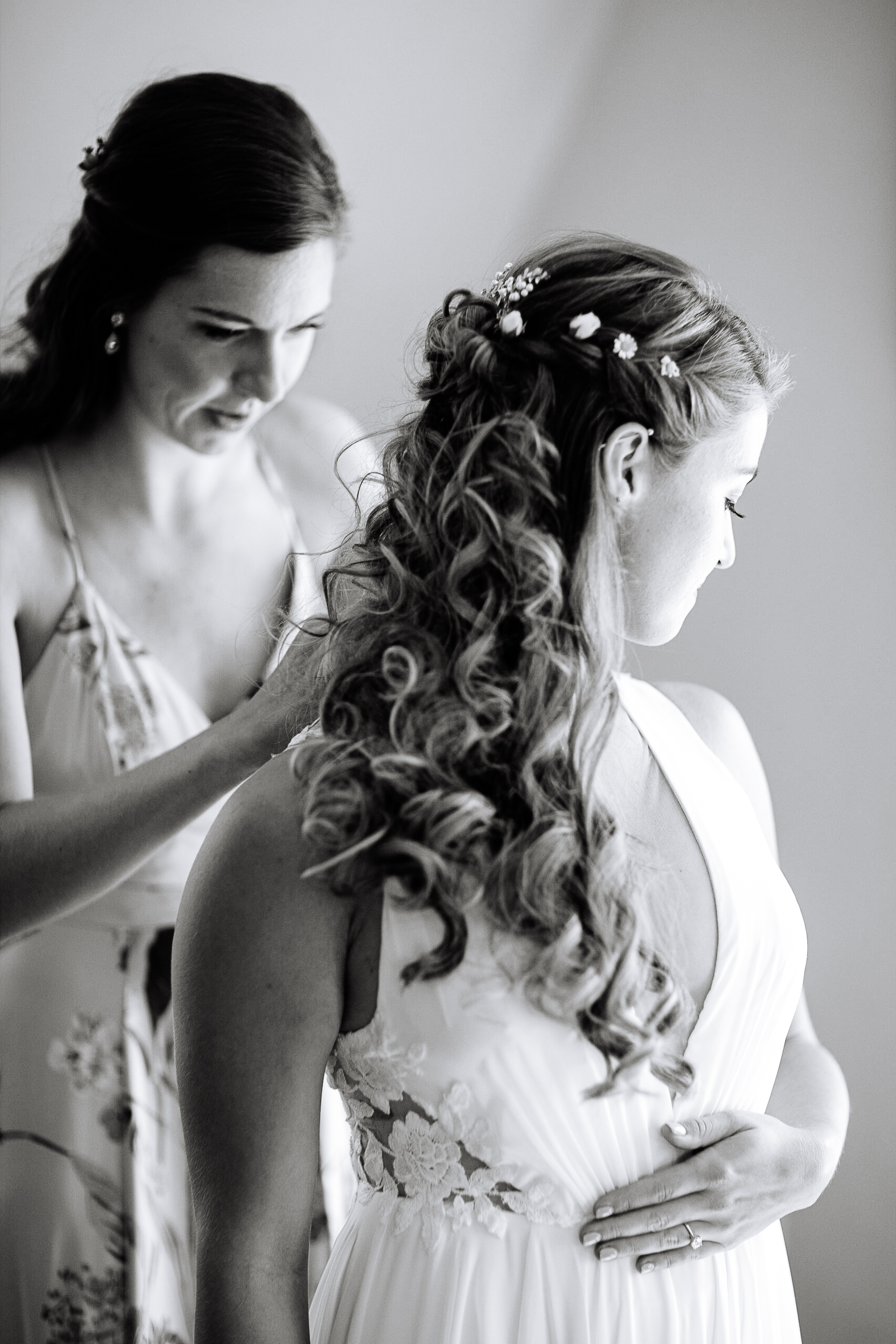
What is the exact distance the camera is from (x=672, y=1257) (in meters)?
0.95

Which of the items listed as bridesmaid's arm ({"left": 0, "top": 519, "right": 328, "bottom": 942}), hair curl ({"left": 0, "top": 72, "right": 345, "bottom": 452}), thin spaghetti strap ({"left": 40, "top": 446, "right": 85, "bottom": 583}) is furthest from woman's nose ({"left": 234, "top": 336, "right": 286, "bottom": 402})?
bridesmaid's arm ({"left": 0, "top": 519, "right": 328, "bottom": 942})

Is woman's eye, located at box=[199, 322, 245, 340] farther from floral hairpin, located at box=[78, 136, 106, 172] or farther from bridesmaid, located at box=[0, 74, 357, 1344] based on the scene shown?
floral hairpin, located at box=[78, 136, 106, 172]

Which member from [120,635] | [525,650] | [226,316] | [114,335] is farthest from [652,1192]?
[114,335]

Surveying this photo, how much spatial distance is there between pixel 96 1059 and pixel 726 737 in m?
0.87

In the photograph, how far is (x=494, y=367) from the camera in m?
0.95

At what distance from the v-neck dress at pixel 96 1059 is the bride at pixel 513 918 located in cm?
50

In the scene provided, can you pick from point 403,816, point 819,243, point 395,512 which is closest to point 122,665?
point 395,512

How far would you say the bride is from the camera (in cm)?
87

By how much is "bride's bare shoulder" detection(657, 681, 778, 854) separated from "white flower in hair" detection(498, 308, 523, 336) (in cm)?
47

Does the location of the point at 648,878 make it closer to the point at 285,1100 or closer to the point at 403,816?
the point at 403,816

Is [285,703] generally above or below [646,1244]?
above

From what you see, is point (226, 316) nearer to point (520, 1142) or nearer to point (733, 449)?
point (733, 449)

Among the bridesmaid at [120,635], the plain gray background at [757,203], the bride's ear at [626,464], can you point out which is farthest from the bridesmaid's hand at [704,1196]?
the plain gray background at [757,203]

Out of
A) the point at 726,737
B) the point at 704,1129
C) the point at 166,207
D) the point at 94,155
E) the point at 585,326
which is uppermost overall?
the point at 94,155
